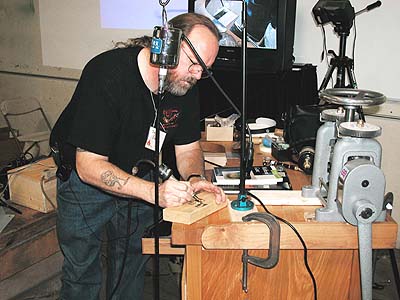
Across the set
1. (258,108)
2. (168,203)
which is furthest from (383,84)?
(168,203)

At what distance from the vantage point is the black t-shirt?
54.2 inches

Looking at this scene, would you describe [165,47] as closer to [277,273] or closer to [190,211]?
[190,211]

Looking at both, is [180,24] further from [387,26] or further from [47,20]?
[47,20]

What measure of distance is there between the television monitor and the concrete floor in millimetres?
1125

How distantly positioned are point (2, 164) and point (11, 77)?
834 millimetres

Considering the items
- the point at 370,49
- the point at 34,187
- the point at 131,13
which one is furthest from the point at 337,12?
the point at 34,187

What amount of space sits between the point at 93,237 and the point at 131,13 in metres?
2.17

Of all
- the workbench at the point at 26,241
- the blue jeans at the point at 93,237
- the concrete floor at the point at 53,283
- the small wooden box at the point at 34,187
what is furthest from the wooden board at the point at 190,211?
the small wooden box at the point at 34,187

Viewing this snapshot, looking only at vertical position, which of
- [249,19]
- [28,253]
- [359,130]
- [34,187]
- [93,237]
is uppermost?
[249,19]

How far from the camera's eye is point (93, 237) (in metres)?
1.67

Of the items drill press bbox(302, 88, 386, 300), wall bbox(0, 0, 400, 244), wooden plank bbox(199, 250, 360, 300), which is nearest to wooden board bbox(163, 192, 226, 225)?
wooden plank bbox(199, 250, 360, 300)

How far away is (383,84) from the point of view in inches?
105

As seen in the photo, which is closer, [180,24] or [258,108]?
[180,24]

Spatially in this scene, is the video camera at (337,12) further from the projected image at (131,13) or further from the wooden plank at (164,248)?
the wooden plank at (164,248)
